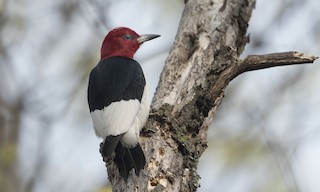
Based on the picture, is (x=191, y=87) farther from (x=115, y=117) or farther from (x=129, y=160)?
(x=129, y=160)

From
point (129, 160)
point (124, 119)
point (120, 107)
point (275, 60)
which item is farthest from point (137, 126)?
point (275, 60)

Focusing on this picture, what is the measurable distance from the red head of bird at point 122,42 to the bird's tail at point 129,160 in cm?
155

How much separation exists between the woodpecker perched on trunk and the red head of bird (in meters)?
0.14

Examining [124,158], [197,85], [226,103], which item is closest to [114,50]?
[197,85]

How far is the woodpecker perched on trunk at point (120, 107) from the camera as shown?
3.97 metres

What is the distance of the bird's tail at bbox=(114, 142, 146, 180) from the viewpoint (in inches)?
151

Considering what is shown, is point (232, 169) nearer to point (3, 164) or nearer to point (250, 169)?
point (250, 169)

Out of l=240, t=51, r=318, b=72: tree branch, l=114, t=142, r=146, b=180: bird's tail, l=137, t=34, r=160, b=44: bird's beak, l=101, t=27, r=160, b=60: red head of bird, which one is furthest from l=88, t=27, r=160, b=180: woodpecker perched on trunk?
l=240, t=51, r=318, b=72: tree branch

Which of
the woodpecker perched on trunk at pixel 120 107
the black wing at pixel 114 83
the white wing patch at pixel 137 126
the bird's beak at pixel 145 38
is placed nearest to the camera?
the woodpecker perched on trunk at pixel 120 107

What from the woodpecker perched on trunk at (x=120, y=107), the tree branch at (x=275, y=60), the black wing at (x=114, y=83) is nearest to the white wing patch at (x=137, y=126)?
the woodpecker perched on trunk at (x=120, y=107)

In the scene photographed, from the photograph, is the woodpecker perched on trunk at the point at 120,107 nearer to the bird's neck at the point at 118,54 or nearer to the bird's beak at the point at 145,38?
the bird's neck at the point at 118,54

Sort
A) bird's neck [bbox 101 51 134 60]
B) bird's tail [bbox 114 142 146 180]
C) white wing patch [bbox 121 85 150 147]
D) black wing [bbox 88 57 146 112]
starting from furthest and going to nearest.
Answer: bird's neck [bbox 101 51 134 60] < black wing [bbox 88 57 146 112] < white wing patch [bbox 121 85 150 147] < bird's tail [bbox 114 142 146 180]

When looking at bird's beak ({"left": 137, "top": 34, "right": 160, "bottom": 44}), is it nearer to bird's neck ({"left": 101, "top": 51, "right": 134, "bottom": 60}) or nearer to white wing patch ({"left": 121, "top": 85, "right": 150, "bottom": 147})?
bird's neck ({"left": 101, "top": 51, "right": 134, "bottom": 60})

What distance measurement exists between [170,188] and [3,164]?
11.2ft
